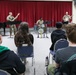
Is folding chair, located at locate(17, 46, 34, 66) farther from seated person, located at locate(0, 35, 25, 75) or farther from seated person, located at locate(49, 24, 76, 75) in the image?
seated person, located at locate(49, 24, 76, 75)

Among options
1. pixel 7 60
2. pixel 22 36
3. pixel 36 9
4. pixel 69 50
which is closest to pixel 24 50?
pixel 22 36

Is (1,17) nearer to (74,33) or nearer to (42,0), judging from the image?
(42,0)

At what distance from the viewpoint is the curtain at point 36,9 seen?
1803 cm

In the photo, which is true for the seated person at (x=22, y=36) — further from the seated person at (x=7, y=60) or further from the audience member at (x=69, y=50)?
the audience member at (x=69, y=50)

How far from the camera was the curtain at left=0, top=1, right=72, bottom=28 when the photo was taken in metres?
18.0

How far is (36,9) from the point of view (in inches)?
731

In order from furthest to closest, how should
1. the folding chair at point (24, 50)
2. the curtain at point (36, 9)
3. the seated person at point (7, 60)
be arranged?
the curtain at point (36, 9)
the folding chair at point (24, 50)
the seated person at point (7, 60)

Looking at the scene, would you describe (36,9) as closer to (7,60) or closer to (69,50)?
(7,60)

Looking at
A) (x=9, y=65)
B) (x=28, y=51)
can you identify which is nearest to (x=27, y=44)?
(x=28, y=51)

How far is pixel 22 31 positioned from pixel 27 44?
375mm

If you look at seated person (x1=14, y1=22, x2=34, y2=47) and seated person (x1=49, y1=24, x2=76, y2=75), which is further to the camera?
seated person (x1=14, y1=22, x2=34, y2=47)

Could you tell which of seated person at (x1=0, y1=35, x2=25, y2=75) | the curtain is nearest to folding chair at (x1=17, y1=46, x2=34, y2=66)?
seated person at (x1=0, y1=35, x2=25, y2=75)

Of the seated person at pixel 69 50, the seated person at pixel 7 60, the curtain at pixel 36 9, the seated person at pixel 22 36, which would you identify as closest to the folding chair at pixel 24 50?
the seated person at pixel 22 36

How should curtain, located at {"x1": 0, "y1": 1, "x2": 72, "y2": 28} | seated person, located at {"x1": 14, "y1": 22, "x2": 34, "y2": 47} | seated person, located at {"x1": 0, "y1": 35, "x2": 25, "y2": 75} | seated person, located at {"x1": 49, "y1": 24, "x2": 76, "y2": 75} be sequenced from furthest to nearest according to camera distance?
1. curtain, located at {"x1": 0, "y1": 1, "x2": 72, "y2": 28}
2. seated person, located at {"x1": 14, "y1": 22, "x2": 34, "y2": 47}
3. seated person, located at {"x1": 0, "y1": 35, "x2": 25, "y2": 75}
4. seated person, located at {"x1": 49, "y1": 24, "x2": 76, "y2": 75}
